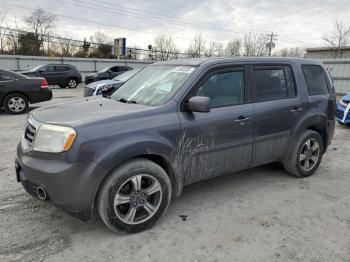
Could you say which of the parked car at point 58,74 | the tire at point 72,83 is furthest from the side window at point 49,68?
the tire at point 72,83

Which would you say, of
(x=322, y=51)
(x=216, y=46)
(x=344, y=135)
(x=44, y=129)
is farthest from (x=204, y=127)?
(x=216, y=46)

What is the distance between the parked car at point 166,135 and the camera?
271 centimetres

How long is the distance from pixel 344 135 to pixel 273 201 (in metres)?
4.90

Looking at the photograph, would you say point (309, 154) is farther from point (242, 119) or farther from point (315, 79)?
point (242, 119)

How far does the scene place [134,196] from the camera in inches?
117

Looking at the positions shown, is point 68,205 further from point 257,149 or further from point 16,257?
point 257,149

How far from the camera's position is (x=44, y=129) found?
2820 millimetres

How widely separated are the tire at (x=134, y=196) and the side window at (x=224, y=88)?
105 centimetres

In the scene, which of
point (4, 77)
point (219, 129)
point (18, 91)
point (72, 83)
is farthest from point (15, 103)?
point (72, 83)

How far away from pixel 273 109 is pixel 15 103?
8.29 m

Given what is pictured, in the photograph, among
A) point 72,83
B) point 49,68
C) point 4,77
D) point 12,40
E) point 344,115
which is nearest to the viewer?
point 344,115

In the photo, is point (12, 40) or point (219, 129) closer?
point (219, 129)

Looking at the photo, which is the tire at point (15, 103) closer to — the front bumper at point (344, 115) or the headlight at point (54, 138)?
the headlight at point (54, 138)

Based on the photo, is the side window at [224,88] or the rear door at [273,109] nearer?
the side window at [224,88]
